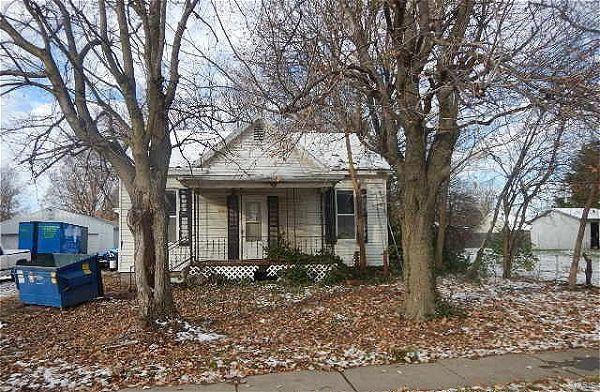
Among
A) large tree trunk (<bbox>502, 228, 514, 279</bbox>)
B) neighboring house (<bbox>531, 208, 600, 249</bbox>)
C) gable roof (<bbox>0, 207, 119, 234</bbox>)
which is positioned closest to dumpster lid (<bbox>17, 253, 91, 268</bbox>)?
large tree trunk (<bbox>502, 228, 514, 279</bbox>)

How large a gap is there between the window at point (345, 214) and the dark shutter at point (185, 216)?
5.25m

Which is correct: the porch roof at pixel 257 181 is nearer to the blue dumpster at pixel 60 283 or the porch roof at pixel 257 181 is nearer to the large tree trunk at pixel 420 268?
the blue dumpster at pixel 60 283

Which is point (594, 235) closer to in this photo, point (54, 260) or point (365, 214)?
point (365, 214)

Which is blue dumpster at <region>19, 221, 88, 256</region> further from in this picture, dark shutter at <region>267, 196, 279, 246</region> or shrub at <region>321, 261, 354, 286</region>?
shrub at <region>321, 261, 354, 286</region>

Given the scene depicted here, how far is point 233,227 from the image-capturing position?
685 inches

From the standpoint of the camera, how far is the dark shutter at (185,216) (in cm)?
1717

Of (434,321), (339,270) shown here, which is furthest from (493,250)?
(434,321)

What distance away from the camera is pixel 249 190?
17.5 meters

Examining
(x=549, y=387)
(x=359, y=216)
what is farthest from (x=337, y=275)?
(x=549, y=387)

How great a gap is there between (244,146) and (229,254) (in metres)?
3.75

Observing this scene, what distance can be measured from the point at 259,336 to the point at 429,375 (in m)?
3.11

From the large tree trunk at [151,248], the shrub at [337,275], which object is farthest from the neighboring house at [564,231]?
the large tree trunk at [151,248]

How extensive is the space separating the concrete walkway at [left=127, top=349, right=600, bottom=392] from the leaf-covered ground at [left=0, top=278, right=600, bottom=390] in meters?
0.32

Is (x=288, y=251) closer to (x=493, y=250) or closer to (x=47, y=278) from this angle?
(x=47, y=278)
